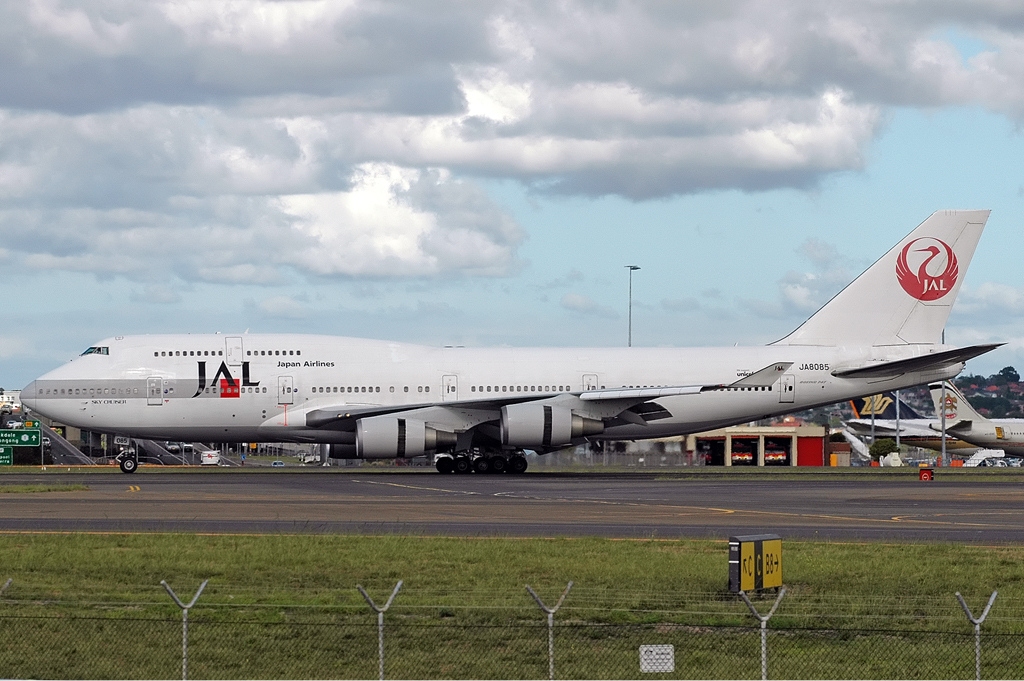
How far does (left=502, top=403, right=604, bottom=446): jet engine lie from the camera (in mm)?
46062

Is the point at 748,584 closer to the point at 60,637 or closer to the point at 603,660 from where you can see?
the point at 603,660

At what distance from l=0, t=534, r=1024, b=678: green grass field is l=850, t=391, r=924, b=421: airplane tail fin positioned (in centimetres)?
8441

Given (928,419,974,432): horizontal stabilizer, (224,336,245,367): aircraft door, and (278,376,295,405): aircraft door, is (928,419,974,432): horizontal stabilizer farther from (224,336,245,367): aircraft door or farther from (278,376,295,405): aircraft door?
(224,336,245,367): aircraft door

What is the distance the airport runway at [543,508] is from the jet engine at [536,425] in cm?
192

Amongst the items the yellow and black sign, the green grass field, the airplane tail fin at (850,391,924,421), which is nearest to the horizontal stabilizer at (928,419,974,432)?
the airplane tail fin at (850,391,924,421)

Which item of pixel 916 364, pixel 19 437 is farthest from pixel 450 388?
pixel 19 437

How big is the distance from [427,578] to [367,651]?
4.79 meters

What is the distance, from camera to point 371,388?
4903 centimetres

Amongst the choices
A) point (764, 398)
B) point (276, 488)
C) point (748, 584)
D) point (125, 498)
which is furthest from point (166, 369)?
point (748, 584)

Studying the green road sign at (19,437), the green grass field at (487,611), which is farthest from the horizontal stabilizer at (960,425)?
the green grass field at (487,611)

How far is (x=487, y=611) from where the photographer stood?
15422 mm

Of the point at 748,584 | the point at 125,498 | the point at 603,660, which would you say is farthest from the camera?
the point at 125,498

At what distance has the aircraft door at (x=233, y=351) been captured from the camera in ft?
160

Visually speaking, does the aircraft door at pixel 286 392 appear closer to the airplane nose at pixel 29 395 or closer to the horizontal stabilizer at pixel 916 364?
the airplane nose at pixel 29 395
